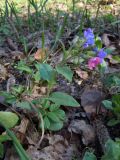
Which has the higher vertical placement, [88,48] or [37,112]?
[88,48]

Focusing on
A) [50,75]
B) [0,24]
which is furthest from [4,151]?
[0,24]

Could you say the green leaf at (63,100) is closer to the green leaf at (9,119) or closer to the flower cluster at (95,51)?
the green leaf at (9,119)

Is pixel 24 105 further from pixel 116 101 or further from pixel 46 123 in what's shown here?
pixel 116 101

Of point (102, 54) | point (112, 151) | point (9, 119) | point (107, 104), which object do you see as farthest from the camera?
point (102, 54)

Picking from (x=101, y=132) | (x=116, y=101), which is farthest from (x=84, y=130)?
(x=116, y=101)

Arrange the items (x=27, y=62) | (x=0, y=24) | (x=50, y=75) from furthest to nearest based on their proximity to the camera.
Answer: (x=0, y=24) < (x=27, y=62) < (x=50, y=75)

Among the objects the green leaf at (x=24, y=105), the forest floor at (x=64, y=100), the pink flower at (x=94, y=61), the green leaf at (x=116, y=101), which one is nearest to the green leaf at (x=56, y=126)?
the forest floor at (x=64, y=100)

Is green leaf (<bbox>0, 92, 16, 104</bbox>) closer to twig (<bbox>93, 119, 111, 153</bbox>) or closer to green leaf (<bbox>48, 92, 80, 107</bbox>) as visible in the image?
green leaf (<bbox>48, 92, 80, 107</bbox>)

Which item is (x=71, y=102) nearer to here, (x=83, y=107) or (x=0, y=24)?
(x=83, y=107)
